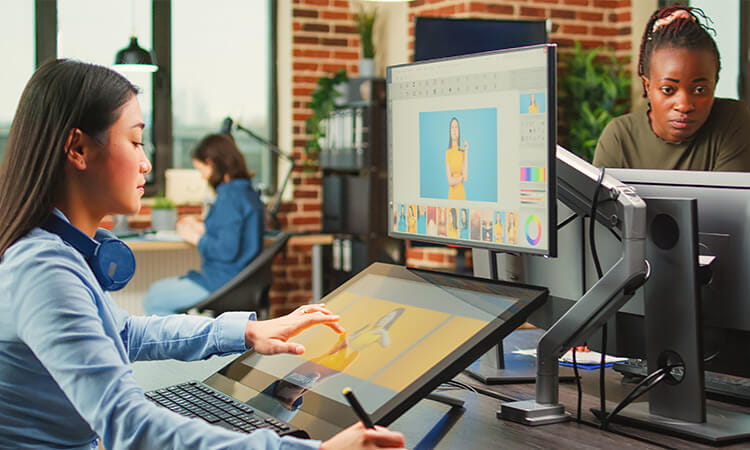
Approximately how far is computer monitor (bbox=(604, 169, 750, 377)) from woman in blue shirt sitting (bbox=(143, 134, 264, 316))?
322 centimetres

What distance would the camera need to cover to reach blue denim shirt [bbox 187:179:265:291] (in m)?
4.53

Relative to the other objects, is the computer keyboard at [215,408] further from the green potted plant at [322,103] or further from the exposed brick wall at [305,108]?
the exposed brick wall at [305,108]

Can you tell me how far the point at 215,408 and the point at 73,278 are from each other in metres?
0.34

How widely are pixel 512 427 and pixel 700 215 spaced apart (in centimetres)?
48

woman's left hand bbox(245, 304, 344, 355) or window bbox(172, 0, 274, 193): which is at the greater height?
window bbox(172, 0, 274, 193)

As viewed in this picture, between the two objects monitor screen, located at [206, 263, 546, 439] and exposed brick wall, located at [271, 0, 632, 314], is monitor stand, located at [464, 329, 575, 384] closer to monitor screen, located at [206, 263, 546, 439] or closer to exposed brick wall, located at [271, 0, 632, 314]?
monitor screen, located at [206, 263, 546, 439]

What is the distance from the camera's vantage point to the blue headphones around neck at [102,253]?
1.14 meters

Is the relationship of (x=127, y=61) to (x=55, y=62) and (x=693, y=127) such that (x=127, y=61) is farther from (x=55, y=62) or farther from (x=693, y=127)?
(x=55, y=62)

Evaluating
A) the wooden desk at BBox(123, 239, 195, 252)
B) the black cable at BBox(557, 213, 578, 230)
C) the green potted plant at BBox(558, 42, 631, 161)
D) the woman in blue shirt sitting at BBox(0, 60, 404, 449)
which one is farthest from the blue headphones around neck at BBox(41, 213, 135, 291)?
the green potted plant at BBox(558, 42, 631, 161)

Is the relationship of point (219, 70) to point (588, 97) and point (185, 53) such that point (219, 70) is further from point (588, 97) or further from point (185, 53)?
point (588, 97)

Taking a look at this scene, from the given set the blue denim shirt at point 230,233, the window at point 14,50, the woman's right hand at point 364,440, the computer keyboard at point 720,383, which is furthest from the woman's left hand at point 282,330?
the window at point 14,50

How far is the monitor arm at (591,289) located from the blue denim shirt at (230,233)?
3.26m

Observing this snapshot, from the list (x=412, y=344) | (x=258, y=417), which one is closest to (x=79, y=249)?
(x=258, y=417)

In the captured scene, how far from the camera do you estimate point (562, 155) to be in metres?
1.43
